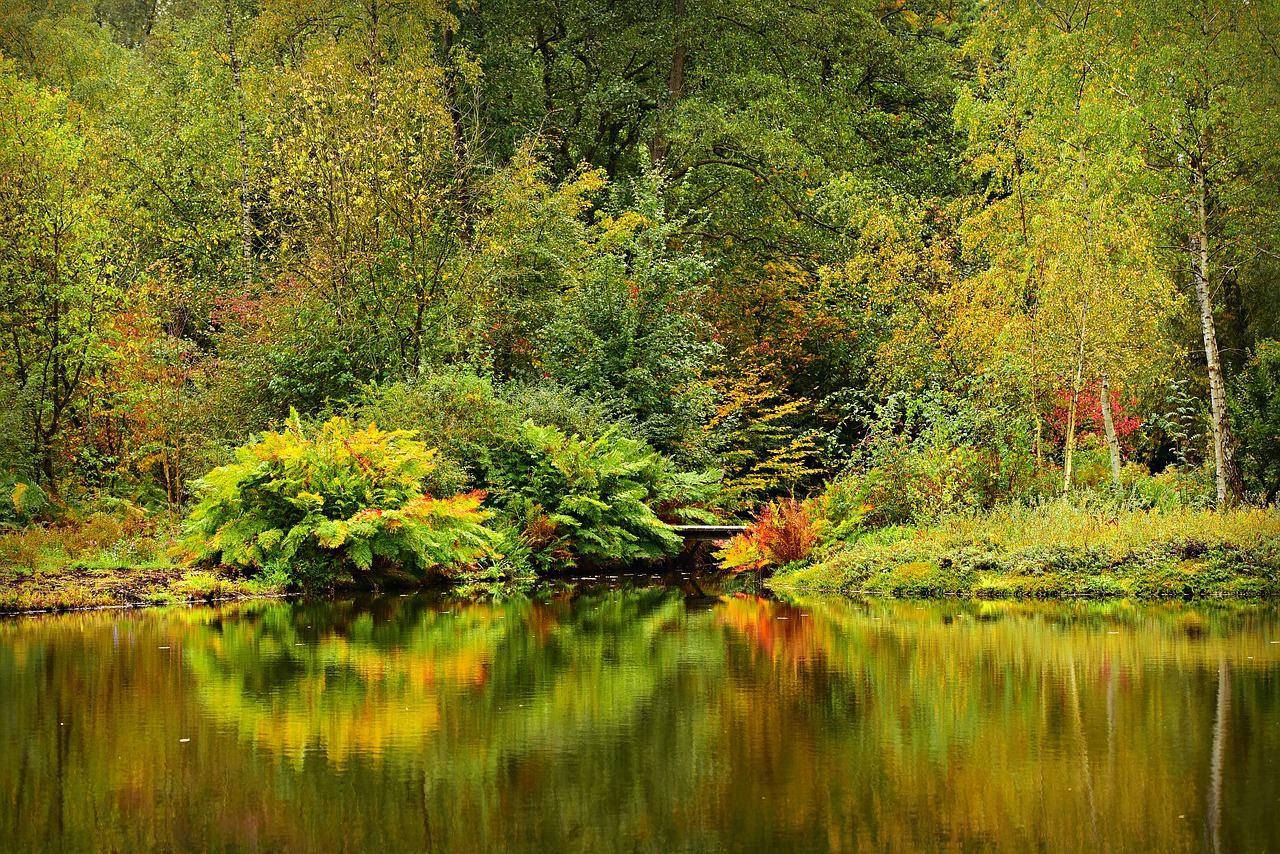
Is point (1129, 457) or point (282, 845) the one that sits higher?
point (1129, 457)

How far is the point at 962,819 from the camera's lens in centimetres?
534

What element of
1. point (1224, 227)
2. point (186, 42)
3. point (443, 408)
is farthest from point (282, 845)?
point (186, 42)

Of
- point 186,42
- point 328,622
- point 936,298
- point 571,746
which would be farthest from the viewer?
point 186,42

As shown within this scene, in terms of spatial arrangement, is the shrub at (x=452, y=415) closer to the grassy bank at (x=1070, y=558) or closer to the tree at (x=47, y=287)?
the tree at (x=47, y=287)

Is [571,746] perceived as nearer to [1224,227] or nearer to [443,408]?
[443,408]

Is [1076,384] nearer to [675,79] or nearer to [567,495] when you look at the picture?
[567,495]

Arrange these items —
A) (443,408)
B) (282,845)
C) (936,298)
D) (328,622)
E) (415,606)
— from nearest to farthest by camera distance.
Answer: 1. (282,845)
2. (328,622)
3. (415,606)
4. (443,408)
5. (936,298)

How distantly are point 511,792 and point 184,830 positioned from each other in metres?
1.39

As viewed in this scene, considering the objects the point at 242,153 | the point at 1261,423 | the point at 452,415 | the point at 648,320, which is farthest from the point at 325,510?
the point at 242,153

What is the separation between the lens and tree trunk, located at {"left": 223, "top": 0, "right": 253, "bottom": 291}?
27812mm

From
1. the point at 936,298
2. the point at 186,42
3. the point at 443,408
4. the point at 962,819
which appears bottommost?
the point at 962,819

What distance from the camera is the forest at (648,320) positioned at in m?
16.5

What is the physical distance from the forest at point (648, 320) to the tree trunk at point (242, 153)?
18 cm

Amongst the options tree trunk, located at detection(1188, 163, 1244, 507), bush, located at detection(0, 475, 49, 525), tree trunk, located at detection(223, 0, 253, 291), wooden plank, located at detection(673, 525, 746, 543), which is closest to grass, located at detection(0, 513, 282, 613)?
bush, located at detection(0, 475, 49, 525)
